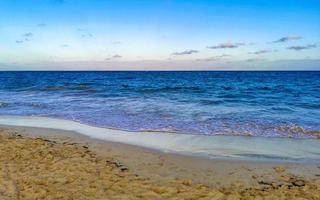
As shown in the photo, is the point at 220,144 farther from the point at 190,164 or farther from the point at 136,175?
the point at 136,175

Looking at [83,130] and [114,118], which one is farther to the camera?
[114,118]

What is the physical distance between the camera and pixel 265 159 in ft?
26.5

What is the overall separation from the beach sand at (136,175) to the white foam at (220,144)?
599 millimetres

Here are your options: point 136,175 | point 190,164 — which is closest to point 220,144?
point 190,164

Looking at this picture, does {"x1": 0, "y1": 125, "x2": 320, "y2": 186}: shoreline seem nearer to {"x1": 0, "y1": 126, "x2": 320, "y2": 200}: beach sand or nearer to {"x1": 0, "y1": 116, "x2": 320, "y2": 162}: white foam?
{"x1": 0, "y1": 126, "x2": 320, "y2": 200}: beach sand

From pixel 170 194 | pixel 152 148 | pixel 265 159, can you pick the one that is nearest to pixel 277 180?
pixel 265 159

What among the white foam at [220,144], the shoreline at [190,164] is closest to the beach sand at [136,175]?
the shoreline at [190,164]

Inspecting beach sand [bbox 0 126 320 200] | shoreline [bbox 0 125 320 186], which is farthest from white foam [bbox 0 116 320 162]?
beach sand [bbox 0 126 320 200]

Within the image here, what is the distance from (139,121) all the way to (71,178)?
285 inches

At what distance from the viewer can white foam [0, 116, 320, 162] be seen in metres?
8.46

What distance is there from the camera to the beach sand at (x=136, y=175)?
5.79 metres

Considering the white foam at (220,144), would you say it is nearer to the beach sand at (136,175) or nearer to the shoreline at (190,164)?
the shoreline at (190,164)

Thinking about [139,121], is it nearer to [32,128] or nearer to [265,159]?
[32,128]

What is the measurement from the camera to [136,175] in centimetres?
680
